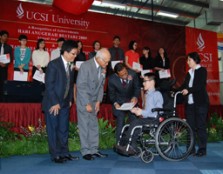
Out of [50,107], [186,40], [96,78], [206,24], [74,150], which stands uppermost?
[206,24]

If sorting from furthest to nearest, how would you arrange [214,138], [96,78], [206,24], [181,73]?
[206,24] → [181,73] → [214,138] → [96,78]

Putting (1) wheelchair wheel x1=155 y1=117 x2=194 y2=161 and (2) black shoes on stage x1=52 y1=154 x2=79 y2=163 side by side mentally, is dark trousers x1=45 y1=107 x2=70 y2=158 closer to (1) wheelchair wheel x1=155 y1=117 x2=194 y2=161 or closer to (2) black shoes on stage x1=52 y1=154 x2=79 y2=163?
(2) black shoes on stage x1=52 y1=154 x2=79 y2=163

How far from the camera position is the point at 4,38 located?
479 centimetres

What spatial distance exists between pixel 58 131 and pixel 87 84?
1.86 feet

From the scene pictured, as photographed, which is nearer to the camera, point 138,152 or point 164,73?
point 138,152

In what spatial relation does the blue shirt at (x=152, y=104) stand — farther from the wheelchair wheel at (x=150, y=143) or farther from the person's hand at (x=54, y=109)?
the person's hand at (x=54, y=109)

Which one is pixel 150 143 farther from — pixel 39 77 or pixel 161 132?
pixel 39 77

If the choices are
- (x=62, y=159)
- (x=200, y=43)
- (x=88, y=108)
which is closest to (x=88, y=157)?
(x=62, y=159)

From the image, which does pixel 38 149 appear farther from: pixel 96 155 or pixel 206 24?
pixel 206 24

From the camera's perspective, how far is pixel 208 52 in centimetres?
770

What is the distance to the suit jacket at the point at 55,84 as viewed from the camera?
287cm

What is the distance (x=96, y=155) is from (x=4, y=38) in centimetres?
273

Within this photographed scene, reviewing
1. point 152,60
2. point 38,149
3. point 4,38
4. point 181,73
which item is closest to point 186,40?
point 181,73

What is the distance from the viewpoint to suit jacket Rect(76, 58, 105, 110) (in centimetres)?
302
